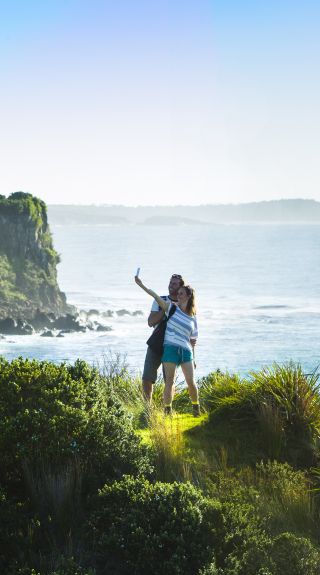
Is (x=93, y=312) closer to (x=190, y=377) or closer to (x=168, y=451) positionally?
(x=190, y=377)

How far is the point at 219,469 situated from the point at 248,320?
117 metres

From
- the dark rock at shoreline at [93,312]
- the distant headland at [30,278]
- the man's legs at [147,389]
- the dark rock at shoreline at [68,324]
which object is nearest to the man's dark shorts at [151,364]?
the man's legs at [147,389]

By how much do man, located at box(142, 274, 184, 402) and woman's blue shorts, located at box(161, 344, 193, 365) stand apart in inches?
17.8

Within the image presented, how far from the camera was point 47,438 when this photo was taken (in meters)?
8.61

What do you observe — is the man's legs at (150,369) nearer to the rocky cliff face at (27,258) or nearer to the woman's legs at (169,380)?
the woman's legs at (169,380)

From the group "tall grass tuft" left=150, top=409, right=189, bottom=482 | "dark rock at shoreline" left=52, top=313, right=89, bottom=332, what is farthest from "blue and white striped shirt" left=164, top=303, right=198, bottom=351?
"dark rock at shoreline" left=52, top=313, right=89, bottom=332

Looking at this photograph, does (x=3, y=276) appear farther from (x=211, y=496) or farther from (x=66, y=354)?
(x=211, y=496)

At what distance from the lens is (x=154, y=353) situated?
11719 mm

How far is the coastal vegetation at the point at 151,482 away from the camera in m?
7.58

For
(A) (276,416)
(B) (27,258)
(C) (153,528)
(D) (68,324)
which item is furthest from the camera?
(B) (27,258)

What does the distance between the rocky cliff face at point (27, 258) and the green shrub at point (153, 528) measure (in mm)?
109931

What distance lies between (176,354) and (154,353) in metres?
0.65

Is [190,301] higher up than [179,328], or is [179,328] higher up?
[190,301]

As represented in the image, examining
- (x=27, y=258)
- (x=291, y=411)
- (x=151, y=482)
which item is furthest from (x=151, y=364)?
(x=27, y=258)
